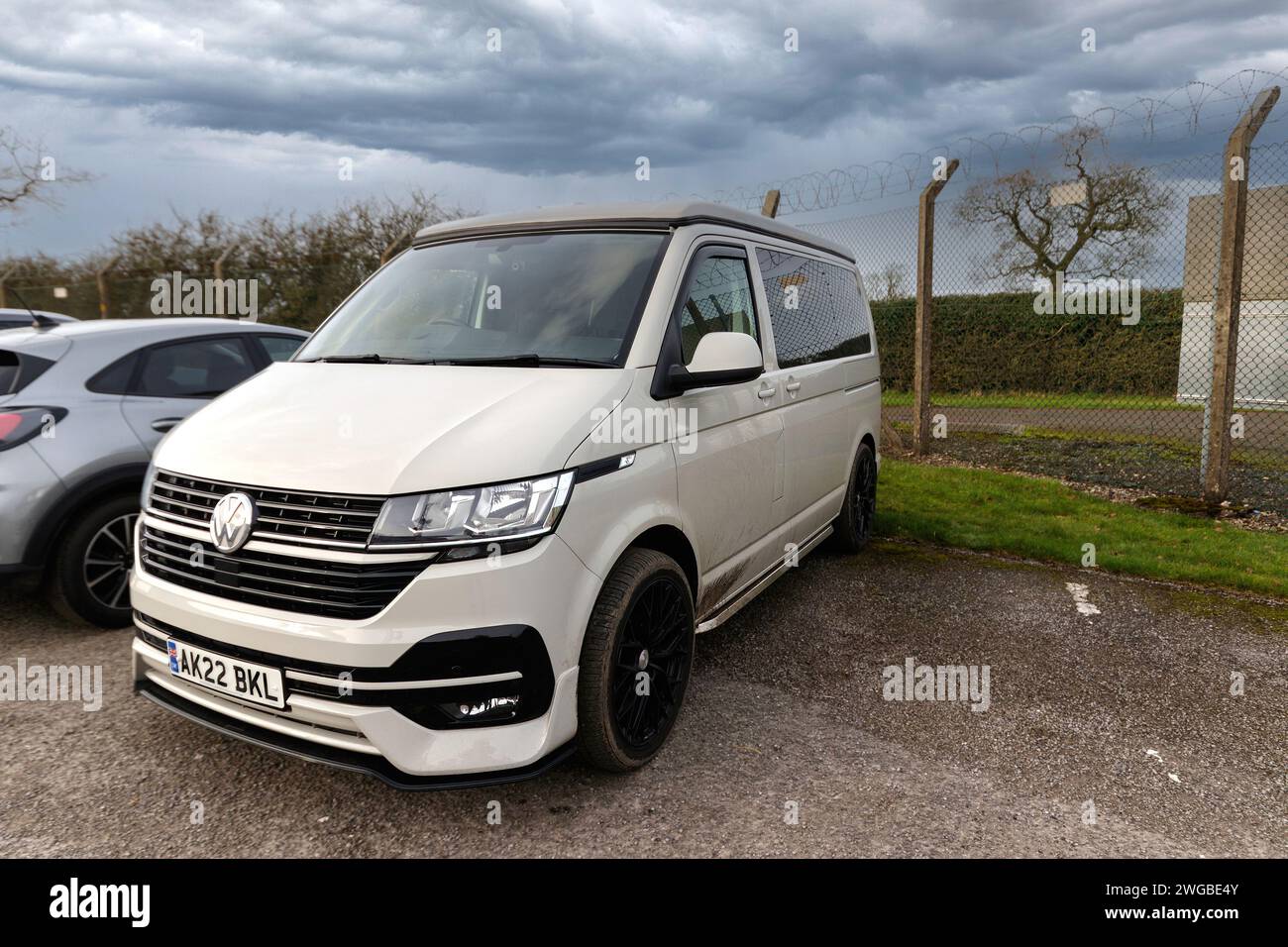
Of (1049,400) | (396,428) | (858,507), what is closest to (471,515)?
(396,428)

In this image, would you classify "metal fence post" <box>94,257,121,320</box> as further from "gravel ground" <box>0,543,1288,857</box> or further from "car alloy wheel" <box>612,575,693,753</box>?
"car alloy wheel" <box>612,575,693,753</box>

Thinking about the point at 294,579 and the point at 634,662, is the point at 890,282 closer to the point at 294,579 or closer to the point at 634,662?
the point at 634,662

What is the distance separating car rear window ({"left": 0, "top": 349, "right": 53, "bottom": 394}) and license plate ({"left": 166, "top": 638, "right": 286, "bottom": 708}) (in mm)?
2363

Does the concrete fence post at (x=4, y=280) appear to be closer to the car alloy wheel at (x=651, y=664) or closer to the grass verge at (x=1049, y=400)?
the grass verge at (x=1049, y=400)

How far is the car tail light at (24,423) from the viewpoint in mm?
4090

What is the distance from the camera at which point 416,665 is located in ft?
7.92

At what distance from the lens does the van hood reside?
249 cm

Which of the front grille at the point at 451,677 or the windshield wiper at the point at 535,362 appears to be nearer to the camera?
the front grille at the point at 451,677

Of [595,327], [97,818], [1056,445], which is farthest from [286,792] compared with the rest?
[1056,445]

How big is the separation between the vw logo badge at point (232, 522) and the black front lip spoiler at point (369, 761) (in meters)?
0.57

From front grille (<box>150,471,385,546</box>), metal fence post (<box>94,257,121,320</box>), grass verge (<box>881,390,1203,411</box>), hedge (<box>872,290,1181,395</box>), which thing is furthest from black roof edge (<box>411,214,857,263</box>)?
metal fence post (<box>94,257,121,320</box>)

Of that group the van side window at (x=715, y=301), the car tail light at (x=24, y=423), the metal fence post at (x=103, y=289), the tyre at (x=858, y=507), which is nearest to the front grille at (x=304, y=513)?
the van side window at (x=715, y=301)
